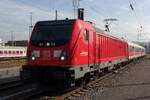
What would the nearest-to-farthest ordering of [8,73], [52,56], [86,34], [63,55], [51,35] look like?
[63,55] → [52,56] → [51,35] → [86,34] → [8,73]

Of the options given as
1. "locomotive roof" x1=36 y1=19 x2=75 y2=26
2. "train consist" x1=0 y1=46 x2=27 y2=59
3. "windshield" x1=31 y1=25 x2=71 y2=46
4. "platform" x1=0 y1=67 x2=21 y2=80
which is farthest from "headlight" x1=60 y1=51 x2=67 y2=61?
"train consist" x1=0 y1=46 x2=27 y2=59

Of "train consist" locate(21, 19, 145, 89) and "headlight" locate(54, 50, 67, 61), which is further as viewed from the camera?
"headlight" locate(54, 50, 67, 61)

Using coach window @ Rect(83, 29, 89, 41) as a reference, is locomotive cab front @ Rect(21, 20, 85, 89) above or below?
below

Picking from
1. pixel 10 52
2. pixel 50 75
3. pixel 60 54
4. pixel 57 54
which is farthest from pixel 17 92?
pixel 10 52

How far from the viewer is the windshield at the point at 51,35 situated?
12922 millimetres

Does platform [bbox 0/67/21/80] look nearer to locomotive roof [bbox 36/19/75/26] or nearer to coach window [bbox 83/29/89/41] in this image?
locomotive roof [bbox 36/19/75/26]

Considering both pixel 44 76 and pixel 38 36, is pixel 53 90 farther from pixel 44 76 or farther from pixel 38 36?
pixel 38 36

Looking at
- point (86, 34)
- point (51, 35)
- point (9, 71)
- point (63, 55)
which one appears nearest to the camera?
point (63, 55)

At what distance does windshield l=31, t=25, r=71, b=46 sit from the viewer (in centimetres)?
1292

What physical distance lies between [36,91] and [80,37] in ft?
9.60

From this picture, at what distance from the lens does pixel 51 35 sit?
13.2 metres

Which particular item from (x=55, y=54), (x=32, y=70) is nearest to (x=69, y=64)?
(x=55, y=54)

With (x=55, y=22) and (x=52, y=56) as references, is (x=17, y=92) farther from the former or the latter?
(x=55, y=22)

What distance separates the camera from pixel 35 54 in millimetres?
13094
